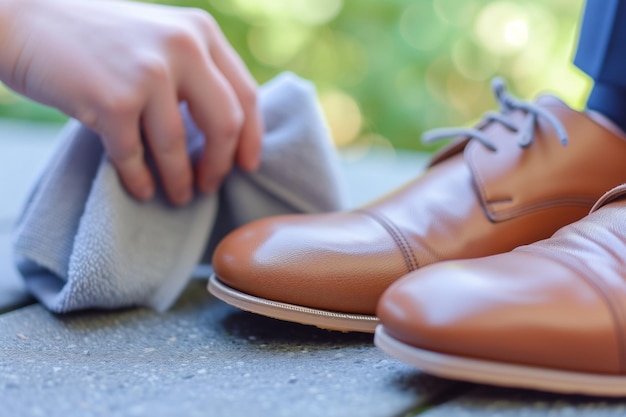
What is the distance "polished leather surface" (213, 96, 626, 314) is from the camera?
2.01 ft

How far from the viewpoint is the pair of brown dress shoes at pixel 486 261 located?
457mm

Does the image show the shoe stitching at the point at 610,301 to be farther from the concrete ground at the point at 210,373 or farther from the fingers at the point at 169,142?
the fingers at the point at 169,142

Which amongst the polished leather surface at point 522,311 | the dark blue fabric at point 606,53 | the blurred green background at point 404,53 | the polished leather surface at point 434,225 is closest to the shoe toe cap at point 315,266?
the polished leather surface at point 434,225

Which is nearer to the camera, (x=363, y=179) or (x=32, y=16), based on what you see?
(x=32, y=16)

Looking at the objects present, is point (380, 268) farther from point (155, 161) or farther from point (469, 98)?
point (469, 98)

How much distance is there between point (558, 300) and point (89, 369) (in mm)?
317

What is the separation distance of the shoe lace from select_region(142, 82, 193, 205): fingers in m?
0.25

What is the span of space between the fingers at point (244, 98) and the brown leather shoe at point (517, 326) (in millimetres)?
355

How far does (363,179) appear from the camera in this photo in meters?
1.40

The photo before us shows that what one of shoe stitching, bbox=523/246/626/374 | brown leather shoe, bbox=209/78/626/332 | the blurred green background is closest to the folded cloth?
brown leather shoe, bbox=209/78/626/332

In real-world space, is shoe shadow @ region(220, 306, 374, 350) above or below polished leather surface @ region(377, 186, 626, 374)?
below

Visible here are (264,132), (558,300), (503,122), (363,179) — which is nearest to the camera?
(558,300)

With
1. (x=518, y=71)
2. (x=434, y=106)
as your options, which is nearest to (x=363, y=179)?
(x=434, y=106)

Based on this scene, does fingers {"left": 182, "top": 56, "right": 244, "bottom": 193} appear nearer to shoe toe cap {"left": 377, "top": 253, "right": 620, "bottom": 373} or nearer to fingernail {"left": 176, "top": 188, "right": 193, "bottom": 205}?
fingernail {"left": 176, "top": 188, "right": 193, "bottom": 205}
